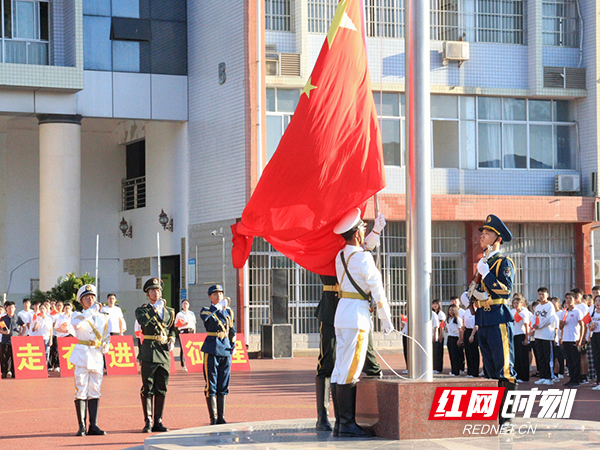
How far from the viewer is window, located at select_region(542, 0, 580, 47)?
28641mm

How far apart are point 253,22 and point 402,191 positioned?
6590mm

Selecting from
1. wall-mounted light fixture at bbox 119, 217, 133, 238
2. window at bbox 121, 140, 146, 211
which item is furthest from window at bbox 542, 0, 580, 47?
wall-mounted light fixture at bbox 119, 217, 133, 238

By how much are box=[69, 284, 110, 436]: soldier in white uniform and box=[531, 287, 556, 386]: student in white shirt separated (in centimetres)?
942

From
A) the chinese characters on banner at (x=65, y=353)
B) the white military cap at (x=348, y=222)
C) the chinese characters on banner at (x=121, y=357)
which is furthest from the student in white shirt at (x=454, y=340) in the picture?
the white military cap at (x=348, y=222)

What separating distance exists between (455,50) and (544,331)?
468 inches

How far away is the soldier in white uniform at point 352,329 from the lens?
28.9 feet

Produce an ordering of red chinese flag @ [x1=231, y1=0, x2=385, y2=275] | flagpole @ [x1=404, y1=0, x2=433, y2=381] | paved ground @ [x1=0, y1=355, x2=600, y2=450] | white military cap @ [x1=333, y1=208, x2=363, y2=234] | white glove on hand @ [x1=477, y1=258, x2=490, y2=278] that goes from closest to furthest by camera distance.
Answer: flagpole @ [x1=404, y1=0, x2=433, y2=381] < white military cap @ [x1=333, y1=208, x2=363, y2=234] < red chinese flag @ [x1=231, y1=0, x2=385, y2=275] < white glove on hand @ [x1=477, y1=258, x2=490, y2=278] < paved ground @ [x1=0, y1=355, x2=600, y2=450]

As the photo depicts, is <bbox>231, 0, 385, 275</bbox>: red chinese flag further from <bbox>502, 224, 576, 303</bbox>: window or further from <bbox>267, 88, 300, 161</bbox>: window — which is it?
<bbox>502, 224, 576, 303</bbox>: window

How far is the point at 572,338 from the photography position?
17.2m

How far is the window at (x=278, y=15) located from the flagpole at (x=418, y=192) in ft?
58.2

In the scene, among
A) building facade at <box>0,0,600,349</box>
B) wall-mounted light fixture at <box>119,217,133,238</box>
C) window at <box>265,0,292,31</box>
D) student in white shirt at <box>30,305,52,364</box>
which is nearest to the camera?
student in white shirt at <box>30,305,52,364</box>

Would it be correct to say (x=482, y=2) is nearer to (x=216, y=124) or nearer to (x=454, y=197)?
(x=454, y=197)

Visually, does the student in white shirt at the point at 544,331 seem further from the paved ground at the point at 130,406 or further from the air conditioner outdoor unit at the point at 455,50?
the air conditioner outdoor unit at the point at 455,50

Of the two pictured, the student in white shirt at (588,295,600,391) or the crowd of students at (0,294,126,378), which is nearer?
the student in white shirt at (588,295,600,391)
